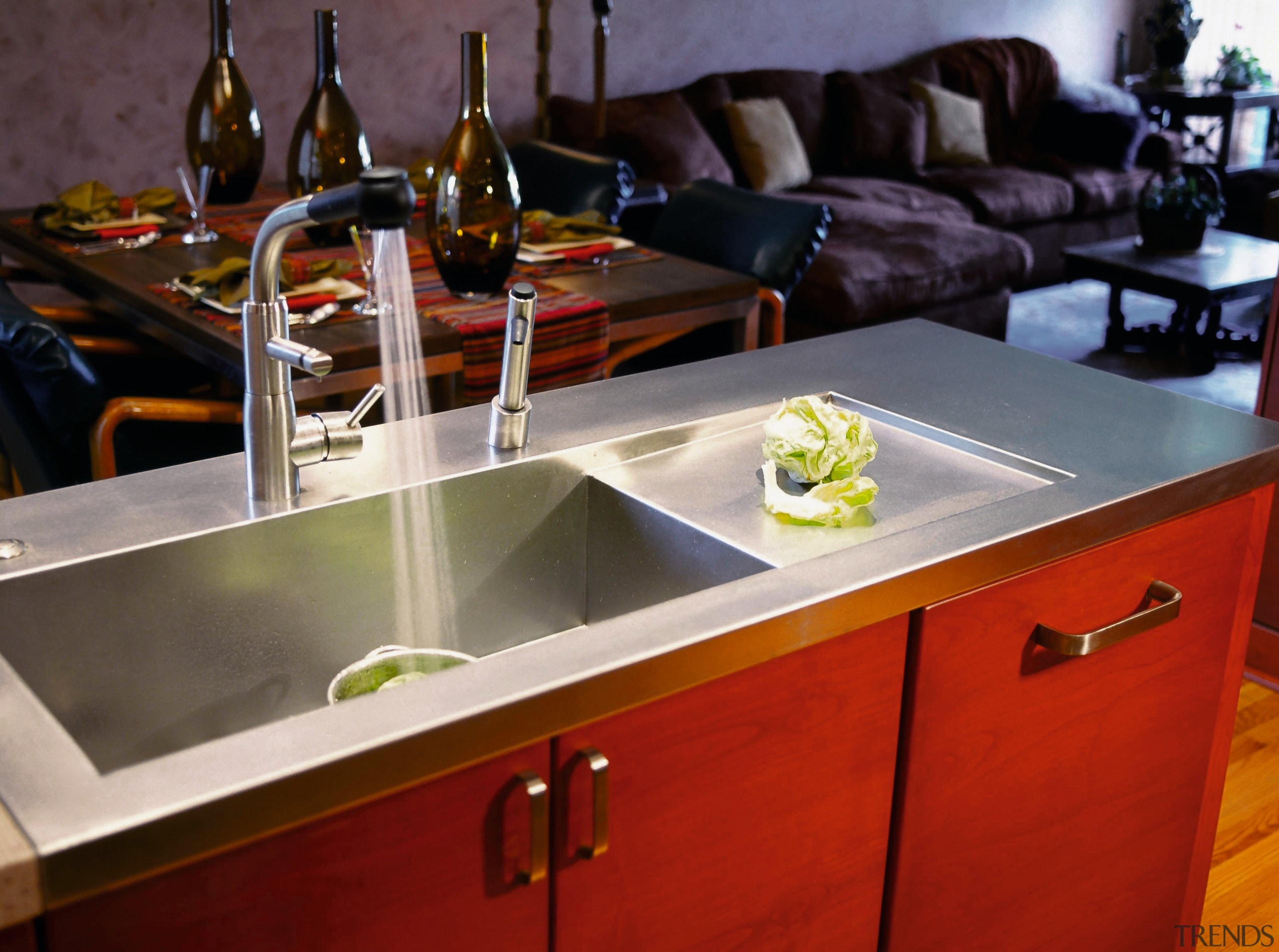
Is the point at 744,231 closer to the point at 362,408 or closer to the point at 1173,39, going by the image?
the point at 362,408

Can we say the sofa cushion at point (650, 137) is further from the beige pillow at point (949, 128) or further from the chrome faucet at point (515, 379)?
the chrome faucet at point (515, 379)

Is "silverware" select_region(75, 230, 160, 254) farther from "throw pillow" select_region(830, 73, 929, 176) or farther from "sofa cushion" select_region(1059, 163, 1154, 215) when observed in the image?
"sofa cushion" select_region(1059, 163, 1154, 215)

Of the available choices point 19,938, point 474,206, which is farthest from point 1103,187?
point 19,938

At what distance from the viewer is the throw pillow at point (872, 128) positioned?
216 inches

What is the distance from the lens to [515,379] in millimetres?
1274

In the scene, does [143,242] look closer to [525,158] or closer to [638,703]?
[525,158]

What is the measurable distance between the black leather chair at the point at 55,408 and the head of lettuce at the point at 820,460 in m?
1.18

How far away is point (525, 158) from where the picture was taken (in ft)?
11.2

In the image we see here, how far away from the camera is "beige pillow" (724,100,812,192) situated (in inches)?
196

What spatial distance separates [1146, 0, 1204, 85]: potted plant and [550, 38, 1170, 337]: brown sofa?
0.77 m

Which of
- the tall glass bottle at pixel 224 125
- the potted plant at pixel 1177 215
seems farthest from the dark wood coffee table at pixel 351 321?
the potted plant at pixel 1177 215

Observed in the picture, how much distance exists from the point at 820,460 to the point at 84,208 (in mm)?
2147

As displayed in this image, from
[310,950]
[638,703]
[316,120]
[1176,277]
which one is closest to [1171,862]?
[638,703]

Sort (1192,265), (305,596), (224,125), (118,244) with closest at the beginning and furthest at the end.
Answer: (305,596), (118,244), (224,125), (1192,265)
